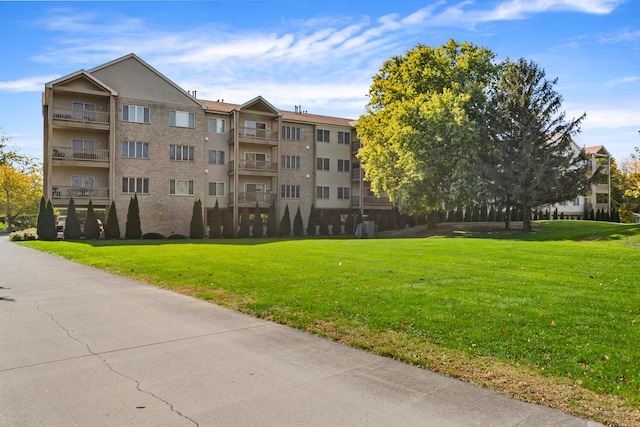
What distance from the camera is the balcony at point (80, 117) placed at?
37.0 meters

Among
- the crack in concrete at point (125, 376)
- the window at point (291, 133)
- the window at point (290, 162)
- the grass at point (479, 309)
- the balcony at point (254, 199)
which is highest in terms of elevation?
the window at point (291, 133)

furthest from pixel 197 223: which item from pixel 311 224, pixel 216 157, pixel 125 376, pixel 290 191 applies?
pixel 125 376

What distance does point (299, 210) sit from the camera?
46500mm

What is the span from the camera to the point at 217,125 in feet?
146

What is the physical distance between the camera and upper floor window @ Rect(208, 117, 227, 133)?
145ft

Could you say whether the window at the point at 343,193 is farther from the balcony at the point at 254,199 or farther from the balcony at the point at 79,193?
the balcony at the point at 79,193

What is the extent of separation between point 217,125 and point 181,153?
4573mm

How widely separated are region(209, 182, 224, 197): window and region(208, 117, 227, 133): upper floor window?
4.87 meters

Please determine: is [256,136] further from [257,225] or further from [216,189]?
[257,225]

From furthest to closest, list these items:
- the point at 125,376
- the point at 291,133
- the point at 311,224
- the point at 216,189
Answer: the point at 291,133 < the point at 311,224 < the point at 216,189 < the point at 125,376

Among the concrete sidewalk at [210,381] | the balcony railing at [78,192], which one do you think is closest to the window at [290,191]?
the balcony railing at [78,192]

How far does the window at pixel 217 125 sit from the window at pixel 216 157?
1.96 meters

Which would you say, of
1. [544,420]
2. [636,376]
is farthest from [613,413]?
[636,376]

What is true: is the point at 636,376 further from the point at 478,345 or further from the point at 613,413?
the point at 478,345
